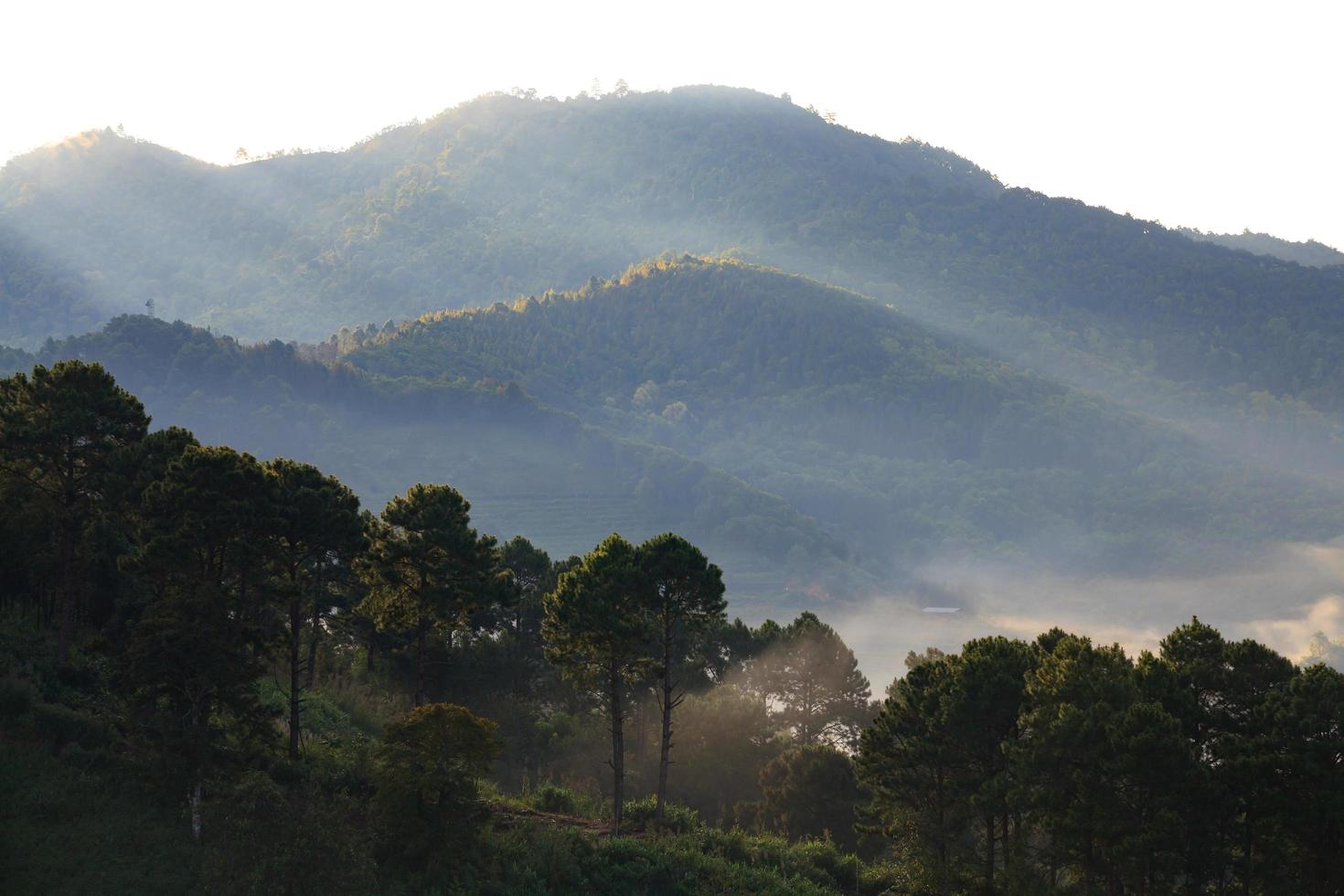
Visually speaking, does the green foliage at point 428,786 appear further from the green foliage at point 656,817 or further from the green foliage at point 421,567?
the green foliage at point 656,817

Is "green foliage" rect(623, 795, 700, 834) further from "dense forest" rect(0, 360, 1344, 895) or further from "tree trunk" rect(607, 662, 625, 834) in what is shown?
"tree trunk" rect(607, 662, 625, 834)

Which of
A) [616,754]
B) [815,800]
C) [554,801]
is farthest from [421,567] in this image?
[815,800]

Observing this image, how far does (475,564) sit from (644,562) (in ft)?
24.3

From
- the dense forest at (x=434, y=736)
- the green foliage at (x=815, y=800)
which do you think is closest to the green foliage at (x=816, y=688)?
the green foliage at (x=815, y=800)

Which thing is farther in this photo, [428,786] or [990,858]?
[990,858]

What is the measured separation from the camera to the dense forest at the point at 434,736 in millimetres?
38344

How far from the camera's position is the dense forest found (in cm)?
3834

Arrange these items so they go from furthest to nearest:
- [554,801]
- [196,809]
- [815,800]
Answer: [815,800] < [554,801] < [196,809]

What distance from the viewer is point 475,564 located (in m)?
54.0

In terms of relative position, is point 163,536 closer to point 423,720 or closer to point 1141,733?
point 423,720

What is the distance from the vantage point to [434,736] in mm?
40969

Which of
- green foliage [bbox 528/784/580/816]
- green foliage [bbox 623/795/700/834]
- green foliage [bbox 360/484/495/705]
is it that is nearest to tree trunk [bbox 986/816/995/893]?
green foliage [bbox 623/795/700/834]

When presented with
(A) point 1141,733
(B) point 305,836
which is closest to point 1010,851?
(A) point 1141,733

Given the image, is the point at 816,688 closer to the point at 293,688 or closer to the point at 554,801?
the point at 554,801
